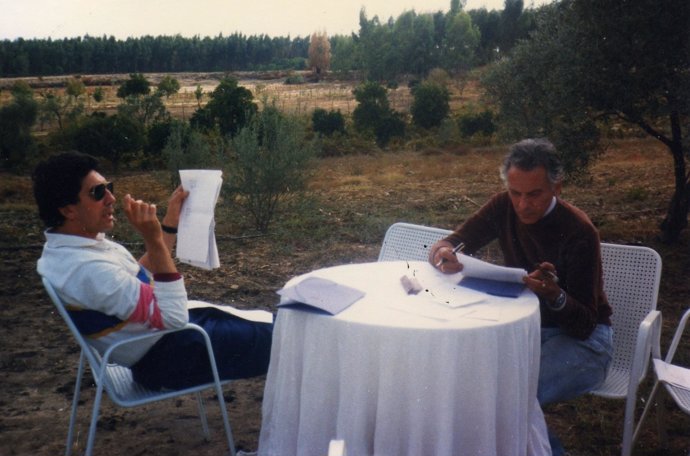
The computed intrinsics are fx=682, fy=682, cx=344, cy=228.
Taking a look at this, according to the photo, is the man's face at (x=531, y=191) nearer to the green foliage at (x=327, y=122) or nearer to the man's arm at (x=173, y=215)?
the man's arm at (x=173, y=215)

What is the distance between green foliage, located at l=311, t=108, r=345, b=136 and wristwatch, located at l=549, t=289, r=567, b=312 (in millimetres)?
19277

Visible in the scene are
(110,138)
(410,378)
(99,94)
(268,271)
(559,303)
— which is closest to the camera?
(410,378)

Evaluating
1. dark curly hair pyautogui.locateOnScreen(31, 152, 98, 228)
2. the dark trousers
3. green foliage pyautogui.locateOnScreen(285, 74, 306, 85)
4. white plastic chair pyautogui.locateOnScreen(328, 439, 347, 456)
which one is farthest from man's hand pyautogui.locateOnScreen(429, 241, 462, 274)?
green foliage pyautogui.locateOnScreen(285, 74, 306, 85)

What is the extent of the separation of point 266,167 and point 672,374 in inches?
257

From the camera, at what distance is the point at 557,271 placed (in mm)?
3113

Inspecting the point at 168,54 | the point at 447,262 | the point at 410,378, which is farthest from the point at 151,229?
the point at 168,54

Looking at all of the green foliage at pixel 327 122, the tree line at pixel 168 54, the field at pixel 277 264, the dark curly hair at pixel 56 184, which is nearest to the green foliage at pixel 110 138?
the field at pixel 277 264

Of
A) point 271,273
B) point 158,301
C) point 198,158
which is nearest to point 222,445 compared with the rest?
point 158,301

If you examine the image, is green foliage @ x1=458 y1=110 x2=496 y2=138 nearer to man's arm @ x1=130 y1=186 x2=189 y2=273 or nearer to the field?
the field

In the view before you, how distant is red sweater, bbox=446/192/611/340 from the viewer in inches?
116

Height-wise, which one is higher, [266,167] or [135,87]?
[135,87]

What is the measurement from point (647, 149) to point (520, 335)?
1671 centimetres

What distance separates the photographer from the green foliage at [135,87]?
19.5 meters

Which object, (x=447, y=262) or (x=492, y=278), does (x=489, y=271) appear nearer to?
(x=492, y=278)
